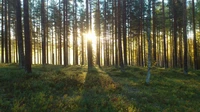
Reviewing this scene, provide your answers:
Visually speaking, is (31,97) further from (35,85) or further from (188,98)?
(188,98)

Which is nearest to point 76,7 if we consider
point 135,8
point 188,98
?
point 135,8

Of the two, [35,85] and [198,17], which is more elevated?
[198,17]

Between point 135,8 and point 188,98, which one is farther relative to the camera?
point 135,8

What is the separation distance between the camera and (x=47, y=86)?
9.96 meters

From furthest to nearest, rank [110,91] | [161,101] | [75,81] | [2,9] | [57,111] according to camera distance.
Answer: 1. [2,9]
2. [75,81]
3. [110,91]
4. [161,101]
5. [57,111]

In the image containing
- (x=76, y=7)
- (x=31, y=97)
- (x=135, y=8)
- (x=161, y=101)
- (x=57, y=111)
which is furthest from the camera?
(x=76, y=7)

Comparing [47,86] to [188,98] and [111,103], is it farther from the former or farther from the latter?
[188,98]

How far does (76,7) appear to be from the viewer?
32938 mm

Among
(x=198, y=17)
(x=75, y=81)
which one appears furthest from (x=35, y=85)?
(x=198, y=17)

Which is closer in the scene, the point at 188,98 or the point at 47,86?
the point at 47,86

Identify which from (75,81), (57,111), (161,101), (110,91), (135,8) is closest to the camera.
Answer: (57,111)

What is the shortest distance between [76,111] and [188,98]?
299 inches

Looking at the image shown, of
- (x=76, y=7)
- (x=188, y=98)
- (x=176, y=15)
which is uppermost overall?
(x=76, y=7)

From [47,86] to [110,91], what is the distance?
3750 millimetres
